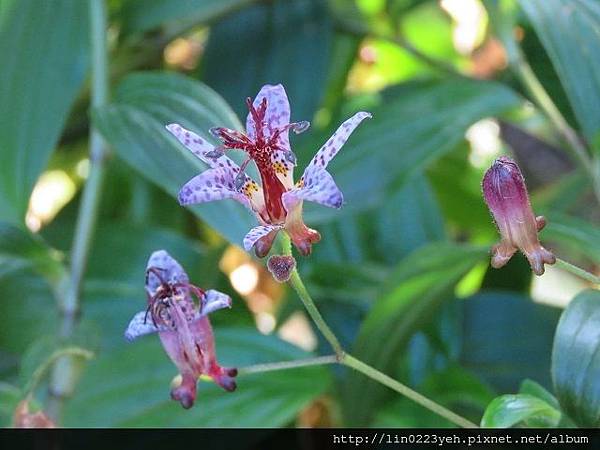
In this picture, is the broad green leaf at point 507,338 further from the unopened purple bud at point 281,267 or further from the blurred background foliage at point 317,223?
the unopened purple bud at point 281,267

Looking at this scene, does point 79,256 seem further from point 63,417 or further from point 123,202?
point 123,202

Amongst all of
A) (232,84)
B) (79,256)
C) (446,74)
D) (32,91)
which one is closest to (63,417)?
(79,256)

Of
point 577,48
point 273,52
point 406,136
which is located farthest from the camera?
point 273,52

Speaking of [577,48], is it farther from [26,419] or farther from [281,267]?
[26,419]

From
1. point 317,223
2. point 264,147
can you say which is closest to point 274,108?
point 264,147

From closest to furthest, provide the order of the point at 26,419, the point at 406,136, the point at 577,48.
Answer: the point at 26,419
the point at 577,48
the point at 406,136

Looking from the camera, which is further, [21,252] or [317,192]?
[21,252]

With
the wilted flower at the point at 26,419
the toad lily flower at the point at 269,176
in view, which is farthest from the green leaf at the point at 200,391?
the toad lily flower at the point at 269,176
